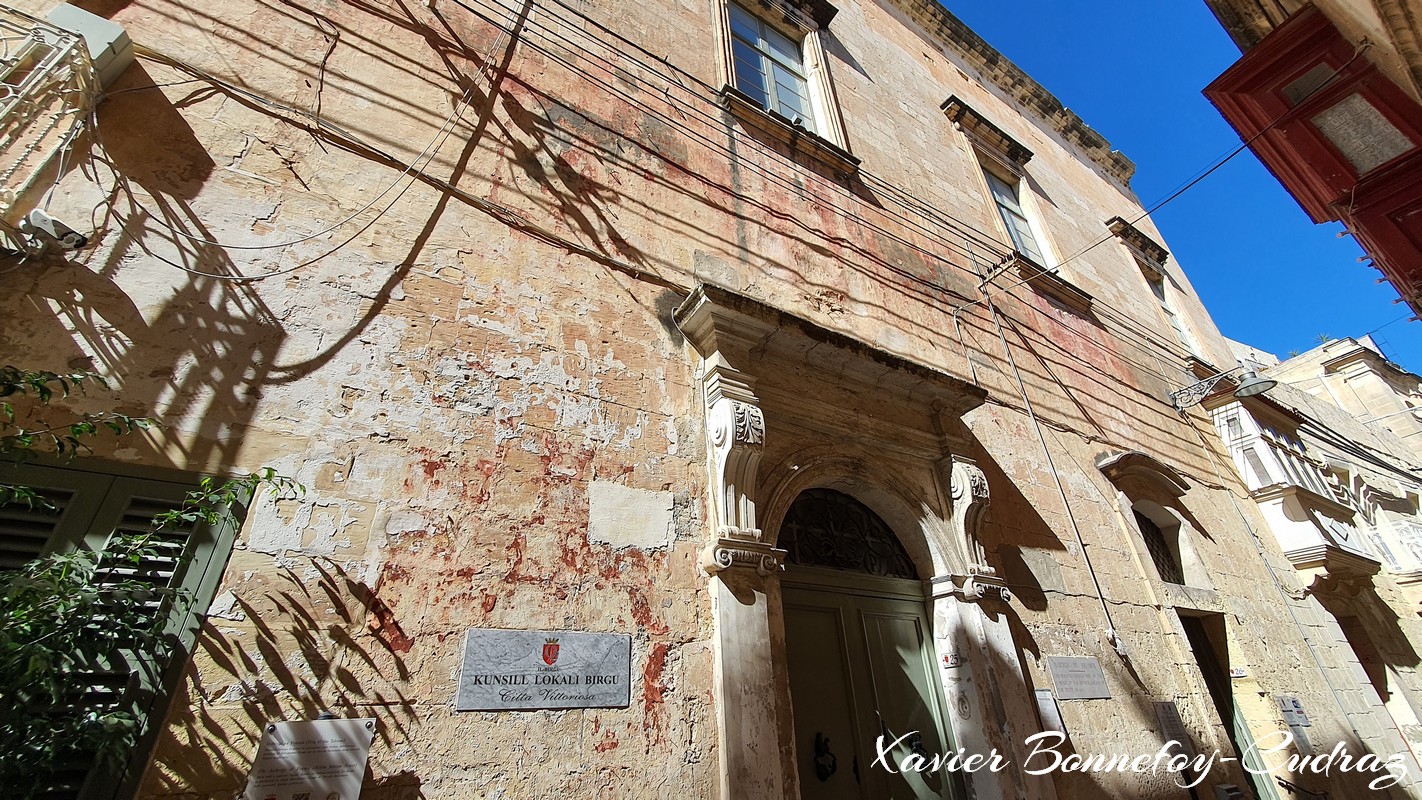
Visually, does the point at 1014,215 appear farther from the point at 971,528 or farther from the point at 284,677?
the point at 284,677

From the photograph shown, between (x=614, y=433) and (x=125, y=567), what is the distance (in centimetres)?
169

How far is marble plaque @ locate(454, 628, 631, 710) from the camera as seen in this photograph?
2.08 metres

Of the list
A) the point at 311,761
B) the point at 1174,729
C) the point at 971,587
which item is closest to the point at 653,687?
the point at 311,761

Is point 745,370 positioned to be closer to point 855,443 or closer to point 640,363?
point 640,363

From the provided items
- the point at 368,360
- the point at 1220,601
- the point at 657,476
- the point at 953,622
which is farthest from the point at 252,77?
the point at 1220,601

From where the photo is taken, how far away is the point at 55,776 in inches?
58.1

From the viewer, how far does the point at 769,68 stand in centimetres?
571

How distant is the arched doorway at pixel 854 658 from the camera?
288 cm

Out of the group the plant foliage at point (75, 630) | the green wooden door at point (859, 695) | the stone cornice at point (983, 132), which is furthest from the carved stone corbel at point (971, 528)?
the stone cornice at point (983, 132)

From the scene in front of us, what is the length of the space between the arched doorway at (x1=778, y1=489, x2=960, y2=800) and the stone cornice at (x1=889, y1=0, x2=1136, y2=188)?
7854mm

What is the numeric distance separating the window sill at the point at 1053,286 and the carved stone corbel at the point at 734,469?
173 inches

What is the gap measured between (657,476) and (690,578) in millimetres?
498

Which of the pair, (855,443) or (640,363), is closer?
(640,363)

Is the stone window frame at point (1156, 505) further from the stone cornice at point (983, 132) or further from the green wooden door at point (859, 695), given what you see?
the stone cornice at point (983, 132)
